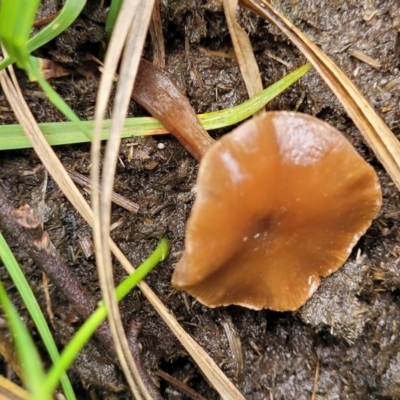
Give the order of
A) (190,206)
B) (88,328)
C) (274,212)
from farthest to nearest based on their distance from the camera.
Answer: (190,206), (274,212), (88,328)

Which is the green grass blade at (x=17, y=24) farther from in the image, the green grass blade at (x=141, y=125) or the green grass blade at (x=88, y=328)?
the green grass blade at (x=88, y=328)

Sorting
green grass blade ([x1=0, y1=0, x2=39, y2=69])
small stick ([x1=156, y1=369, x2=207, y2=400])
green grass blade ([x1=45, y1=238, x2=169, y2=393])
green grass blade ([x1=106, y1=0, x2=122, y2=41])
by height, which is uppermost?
green grass blade ([x1=0, y1=0, x2=39, y2=69])

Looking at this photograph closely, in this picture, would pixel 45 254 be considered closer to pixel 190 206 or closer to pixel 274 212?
pixel 190 206

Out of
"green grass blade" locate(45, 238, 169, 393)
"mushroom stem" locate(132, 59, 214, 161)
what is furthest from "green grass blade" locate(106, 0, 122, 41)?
"green grass blade" locate(45, 238, 169, 393)

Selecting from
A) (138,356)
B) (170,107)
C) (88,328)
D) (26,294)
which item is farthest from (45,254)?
(170,107)

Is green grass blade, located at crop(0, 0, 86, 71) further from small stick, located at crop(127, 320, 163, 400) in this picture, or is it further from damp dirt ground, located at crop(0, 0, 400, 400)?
small stick, located at crop(127, 320, 163, 400)

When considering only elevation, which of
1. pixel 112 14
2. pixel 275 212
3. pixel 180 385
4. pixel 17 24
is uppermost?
pixel 17 24

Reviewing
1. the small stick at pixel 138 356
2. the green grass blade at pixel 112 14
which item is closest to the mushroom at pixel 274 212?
the small stick at pixel 138 356
